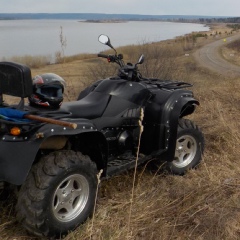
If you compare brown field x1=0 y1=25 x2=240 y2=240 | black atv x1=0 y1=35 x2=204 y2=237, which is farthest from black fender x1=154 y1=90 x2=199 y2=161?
brown field x1=0 y1=25 x2=240 y2=240

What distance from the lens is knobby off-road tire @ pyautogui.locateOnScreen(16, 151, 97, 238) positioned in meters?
2.96

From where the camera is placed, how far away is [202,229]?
3328mm

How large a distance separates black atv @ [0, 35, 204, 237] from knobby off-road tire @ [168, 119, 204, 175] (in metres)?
0.15

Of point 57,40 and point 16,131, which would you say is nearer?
point 16,131

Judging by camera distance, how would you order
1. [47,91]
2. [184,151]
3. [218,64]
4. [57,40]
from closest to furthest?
[47,91]
[184,151]
[218,64]
[57,40]

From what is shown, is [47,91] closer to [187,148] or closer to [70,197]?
[70,197]

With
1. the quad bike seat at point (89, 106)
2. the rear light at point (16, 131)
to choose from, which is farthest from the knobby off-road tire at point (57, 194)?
the quad bike seat at point (89, 106)

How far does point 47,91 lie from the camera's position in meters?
3.31

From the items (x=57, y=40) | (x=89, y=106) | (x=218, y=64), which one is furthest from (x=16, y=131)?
(x=57, y=40)

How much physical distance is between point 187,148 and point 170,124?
72 centimetres

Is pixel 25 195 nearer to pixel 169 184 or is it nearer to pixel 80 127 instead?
pixel 80 127

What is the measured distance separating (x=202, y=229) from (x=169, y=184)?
1034mm

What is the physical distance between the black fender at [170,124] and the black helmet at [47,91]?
4.39ft

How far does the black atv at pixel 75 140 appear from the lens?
9.68 ft
